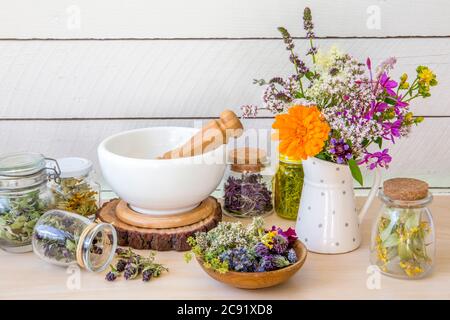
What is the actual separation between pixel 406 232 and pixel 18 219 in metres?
0.65

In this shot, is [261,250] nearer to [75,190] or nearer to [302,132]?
[302,132]

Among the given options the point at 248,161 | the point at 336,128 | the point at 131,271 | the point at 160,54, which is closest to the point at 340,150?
the point at 336,128

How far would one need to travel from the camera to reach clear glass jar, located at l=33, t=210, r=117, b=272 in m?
0.98

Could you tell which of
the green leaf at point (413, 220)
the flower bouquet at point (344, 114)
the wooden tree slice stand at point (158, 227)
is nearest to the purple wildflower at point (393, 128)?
the flower bouquet at point (344, 114)

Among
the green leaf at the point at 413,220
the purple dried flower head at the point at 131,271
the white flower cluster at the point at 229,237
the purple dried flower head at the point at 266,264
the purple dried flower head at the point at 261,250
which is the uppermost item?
the green leaf at the point at 413,220

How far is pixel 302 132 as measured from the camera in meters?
0.93

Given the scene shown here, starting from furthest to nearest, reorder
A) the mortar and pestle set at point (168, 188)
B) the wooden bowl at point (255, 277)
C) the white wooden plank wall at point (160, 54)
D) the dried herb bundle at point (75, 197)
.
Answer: the white wooden plank wall at point (160, 54)
the dried herb bundle at point (75, 197)
the mortar and pestle set at point (168, 188)
the wooden bowl at point (255, 277)

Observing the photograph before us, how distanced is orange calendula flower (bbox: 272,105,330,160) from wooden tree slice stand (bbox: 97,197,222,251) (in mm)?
249

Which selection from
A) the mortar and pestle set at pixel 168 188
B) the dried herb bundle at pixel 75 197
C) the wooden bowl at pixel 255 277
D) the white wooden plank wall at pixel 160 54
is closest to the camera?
the wooden bowl at pixel 255 277

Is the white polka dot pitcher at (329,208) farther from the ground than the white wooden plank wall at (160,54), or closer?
closer

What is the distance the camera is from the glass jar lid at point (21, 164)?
1.05 metres

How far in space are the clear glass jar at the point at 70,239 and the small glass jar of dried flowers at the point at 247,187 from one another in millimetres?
288

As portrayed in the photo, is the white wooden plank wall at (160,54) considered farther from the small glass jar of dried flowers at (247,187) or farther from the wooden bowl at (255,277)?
the wooden bowl at (255,277)

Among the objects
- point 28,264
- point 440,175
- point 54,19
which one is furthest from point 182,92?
point 440,175
